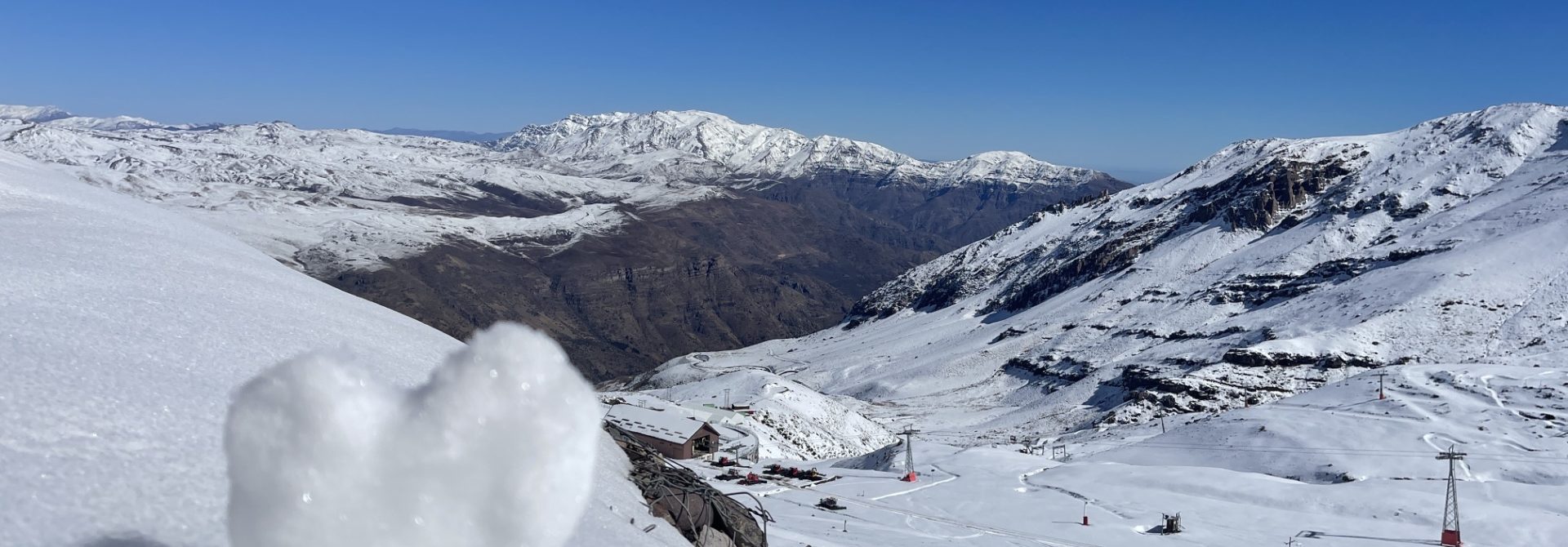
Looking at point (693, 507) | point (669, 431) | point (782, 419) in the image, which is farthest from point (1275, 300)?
point (693, 507)

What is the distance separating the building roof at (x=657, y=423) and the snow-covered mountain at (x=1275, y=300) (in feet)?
197

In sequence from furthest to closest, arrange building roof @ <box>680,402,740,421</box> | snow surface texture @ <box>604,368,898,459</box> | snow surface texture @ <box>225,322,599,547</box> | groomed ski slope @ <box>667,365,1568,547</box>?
1. snow surface texture @ <box>604,368,898,459</box>
2. building roof @ <box>680,402,740,421</box>
3. groomed ski slope @ <box>667,365,1568,547</box>
4. snow surface texture @ <box>225,322,599,547</box>

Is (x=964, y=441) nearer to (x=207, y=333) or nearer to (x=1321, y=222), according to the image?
(x=207, y=333)

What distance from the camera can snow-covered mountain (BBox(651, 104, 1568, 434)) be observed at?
109 m

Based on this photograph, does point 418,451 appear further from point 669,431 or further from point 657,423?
point 657,423

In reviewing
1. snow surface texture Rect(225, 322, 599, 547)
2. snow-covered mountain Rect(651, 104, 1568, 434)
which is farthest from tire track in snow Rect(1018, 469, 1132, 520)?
snow-covered mountain Rect(651, 104, 1568, 434)

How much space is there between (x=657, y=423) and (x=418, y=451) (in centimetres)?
→ 5015

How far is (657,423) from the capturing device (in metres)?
55.6

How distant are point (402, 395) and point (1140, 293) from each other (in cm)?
16858

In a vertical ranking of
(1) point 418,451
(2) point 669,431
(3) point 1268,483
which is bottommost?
(3) point 1268,483

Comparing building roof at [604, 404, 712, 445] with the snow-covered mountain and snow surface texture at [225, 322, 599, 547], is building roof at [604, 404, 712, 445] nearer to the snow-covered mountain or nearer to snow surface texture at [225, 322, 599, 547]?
snow surface texture at [225, 322, 599, 547]

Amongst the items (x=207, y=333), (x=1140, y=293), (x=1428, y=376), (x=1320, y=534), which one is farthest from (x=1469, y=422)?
(x=1140, y=293)

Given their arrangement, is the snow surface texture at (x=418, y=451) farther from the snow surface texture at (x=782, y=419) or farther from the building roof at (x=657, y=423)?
the snow surface texture at (x=782, y=419)

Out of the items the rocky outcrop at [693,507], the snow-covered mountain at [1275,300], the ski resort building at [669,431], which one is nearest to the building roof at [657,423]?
the ski resort building at [669,431]
